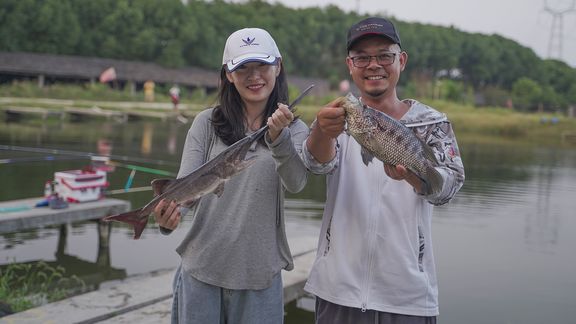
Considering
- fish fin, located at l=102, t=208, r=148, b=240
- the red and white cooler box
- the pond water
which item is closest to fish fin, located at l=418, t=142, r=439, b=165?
fish fin, located at l=102, t=208, r=148, b=240

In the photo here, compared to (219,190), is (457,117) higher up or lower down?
higher up

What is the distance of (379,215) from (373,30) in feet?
2.58

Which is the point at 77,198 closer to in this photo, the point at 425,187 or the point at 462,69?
the point at 425,187

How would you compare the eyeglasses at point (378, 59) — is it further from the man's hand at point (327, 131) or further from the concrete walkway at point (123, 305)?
the concrete walkway at point (123, 305)

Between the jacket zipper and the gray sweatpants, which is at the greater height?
the jacket zipper

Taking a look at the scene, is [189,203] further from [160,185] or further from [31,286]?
[31,286]

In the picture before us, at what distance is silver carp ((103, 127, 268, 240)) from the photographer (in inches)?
97.4

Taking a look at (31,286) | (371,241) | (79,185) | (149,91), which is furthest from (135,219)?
(149,91)

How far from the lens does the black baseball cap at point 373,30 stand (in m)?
2.43

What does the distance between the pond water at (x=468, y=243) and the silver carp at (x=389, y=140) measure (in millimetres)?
3714

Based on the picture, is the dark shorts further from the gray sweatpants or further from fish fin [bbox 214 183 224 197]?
fish fin [bbox 214 183 224 197]

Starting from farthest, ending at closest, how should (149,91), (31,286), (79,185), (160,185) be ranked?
(149,91) < (79,185) < (31,286) < (160,185)

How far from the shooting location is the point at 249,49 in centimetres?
260

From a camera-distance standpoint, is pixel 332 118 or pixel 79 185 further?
pixel 79 185
